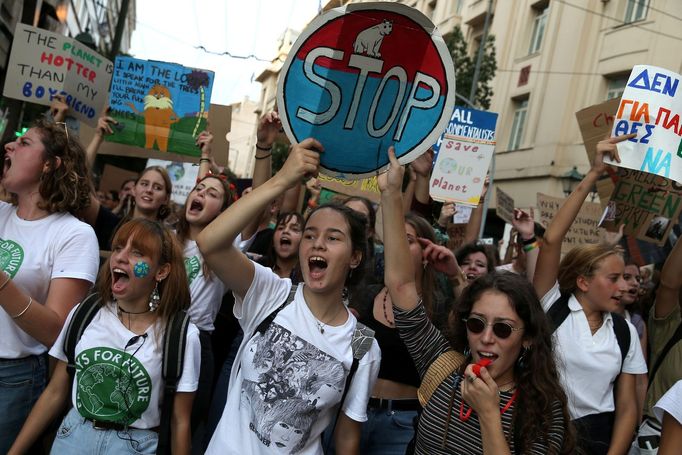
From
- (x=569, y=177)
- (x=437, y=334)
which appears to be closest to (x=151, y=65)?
(x=437, y=334)

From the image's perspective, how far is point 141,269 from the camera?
276 centimetres

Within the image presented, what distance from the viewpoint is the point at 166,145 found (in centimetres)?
537

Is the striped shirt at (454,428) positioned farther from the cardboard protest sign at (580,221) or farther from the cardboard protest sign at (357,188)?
the cardboard protest sign at (580,221)

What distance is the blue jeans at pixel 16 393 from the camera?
2.62m

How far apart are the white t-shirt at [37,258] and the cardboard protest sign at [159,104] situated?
2.61 m

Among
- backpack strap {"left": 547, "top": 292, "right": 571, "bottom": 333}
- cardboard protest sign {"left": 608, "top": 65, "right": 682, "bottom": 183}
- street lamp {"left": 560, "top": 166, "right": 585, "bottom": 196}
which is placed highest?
street lamp {"left": 560, "top": 166, "right": 585, "bottom": 196}

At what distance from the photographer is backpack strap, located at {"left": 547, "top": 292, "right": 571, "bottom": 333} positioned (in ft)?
10.8

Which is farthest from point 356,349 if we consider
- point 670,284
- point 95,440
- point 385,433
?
point 670,284

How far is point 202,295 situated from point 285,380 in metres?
1.28

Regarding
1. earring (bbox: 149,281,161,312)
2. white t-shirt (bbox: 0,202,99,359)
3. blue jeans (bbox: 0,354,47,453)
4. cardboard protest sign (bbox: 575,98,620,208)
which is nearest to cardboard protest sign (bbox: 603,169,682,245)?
cardboard protest sign (bbox: 575,98,620,208)

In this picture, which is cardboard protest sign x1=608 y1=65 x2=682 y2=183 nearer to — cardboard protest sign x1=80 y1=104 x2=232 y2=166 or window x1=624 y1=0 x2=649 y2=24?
cardboard protest sign x1=80 y1=104 x2=232 y2=166

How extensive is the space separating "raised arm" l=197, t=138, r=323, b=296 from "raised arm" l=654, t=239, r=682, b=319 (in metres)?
2.31

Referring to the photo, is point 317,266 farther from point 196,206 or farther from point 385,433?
point 196,206

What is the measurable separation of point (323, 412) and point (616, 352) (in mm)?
1542
